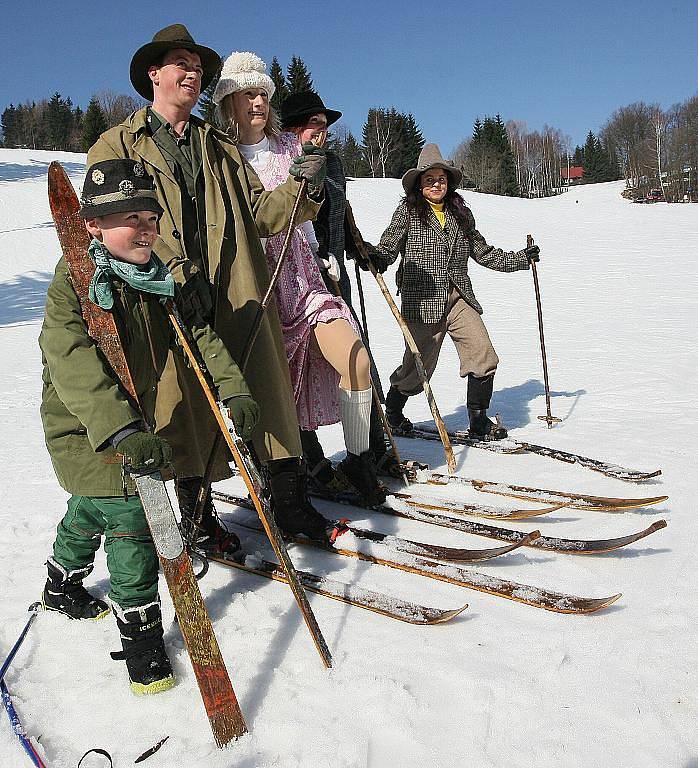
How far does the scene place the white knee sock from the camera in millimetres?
3721

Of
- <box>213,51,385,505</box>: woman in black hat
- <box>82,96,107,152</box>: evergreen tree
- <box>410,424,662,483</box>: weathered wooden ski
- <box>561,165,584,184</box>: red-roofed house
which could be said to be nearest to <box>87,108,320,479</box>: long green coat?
<box>213,51,385,505</box>: woman in black hat

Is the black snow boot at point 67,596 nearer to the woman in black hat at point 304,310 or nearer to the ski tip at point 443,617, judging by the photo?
the ski tip at point 443,617

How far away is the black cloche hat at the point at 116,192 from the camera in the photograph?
233 centimetres

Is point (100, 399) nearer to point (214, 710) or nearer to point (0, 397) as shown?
point (214, 710)

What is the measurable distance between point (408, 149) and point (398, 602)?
5801 cm

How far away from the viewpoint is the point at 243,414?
2.51 meters

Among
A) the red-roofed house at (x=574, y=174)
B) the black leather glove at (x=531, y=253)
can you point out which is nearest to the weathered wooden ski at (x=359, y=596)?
the black leather glove at (x=531, y=253)

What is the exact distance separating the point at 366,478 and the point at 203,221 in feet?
5.53

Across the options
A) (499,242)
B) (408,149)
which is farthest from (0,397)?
(408,149)

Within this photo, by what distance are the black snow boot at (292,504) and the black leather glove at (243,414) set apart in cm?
99

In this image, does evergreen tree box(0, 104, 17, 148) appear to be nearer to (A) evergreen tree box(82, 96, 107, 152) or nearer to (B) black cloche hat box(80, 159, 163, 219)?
(A) evergreen tree box(82, 96, 107, 152)

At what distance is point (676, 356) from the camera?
25.4 feet

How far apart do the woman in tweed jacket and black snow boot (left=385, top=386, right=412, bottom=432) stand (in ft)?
0.91

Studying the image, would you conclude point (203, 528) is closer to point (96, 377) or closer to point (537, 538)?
point (96, 377)
